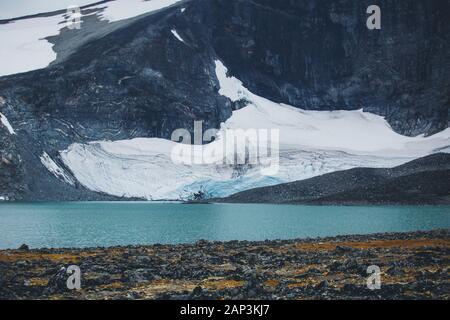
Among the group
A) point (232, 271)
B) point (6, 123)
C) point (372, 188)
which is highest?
point (6, 123)

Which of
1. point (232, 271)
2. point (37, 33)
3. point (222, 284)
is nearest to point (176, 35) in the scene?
point (37, 33)

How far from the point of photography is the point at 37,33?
155500 millimetres

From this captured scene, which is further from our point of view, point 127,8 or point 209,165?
point 127,8

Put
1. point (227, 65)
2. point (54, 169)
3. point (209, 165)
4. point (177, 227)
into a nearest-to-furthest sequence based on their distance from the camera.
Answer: point (177, 227), point (54, 169), point (209, 165), point (227, 65)

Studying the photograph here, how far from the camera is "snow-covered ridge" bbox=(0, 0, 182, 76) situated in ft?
435

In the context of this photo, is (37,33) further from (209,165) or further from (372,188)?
(372,188)

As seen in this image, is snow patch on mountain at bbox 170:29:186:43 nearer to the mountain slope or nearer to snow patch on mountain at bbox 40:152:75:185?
snow patch on mountain at bbox 40:152:75:185

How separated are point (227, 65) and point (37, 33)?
147 feet

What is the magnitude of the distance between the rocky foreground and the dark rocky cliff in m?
71.5

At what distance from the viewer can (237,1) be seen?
152 meters

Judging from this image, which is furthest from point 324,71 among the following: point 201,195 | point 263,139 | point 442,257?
point 442,257

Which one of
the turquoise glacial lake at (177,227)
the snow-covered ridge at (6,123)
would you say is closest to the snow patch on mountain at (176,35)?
the snow-covered ridge at (6,123)

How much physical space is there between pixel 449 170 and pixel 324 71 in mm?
62609

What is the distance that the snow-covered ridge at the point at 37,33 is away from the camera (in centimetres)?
13250
